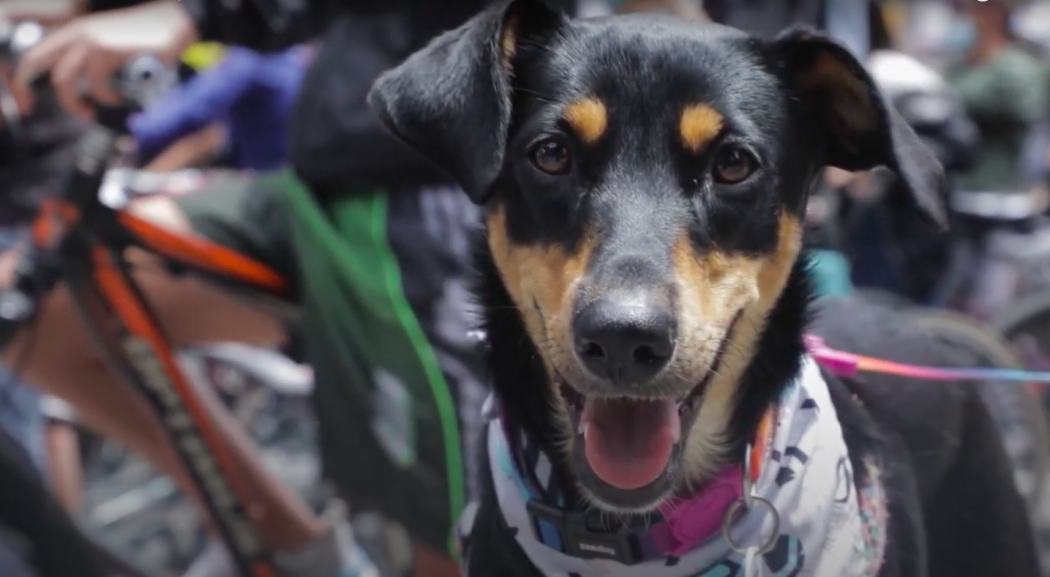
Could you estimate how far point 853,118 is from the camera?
1.22m

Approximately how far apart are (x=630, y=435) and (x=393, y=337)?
72 centimetres

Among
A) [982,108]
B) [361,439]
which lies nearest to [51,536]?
[361,439]

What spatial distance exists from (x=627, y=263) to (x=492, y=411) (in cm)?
34

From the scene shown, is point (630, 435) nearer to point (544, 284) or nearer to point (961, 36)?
point (544, 284)

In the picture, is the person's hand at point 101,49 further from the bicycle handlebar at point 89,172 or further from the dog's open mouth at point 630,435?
the dog's open mouth at point 630,435

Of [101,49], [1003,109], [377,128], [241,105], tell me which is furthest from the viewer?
[1003,109]

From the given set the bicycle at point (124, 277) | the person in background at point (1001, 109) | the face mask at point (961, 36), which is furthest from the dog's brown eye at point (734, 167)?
the face mask at point (961, 36)

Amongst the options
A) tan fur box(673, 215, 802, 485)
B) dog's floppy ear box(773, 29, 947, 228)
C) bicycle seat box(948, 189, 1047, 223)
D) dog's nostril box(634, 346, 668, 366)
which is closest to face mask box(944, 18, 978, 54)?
bicycle seat box(948, 189, 1047, 223)

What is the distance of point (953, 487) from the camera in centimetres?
144

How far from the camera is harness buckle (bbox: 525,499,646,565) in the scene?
114cm

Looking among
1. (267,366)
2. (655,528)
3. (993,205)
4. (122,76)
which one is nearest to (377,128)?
(122,76)

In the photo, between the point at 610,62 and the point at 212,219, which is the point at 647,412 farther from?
the point at 212,219

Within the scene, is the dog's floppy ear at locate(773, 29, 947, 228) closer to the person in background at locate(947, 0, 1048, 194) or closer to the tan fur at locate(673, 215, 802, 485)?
the tan fur at locate(673, 215, 802, 485)

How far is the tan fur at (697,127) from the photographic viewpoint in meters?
1.11
